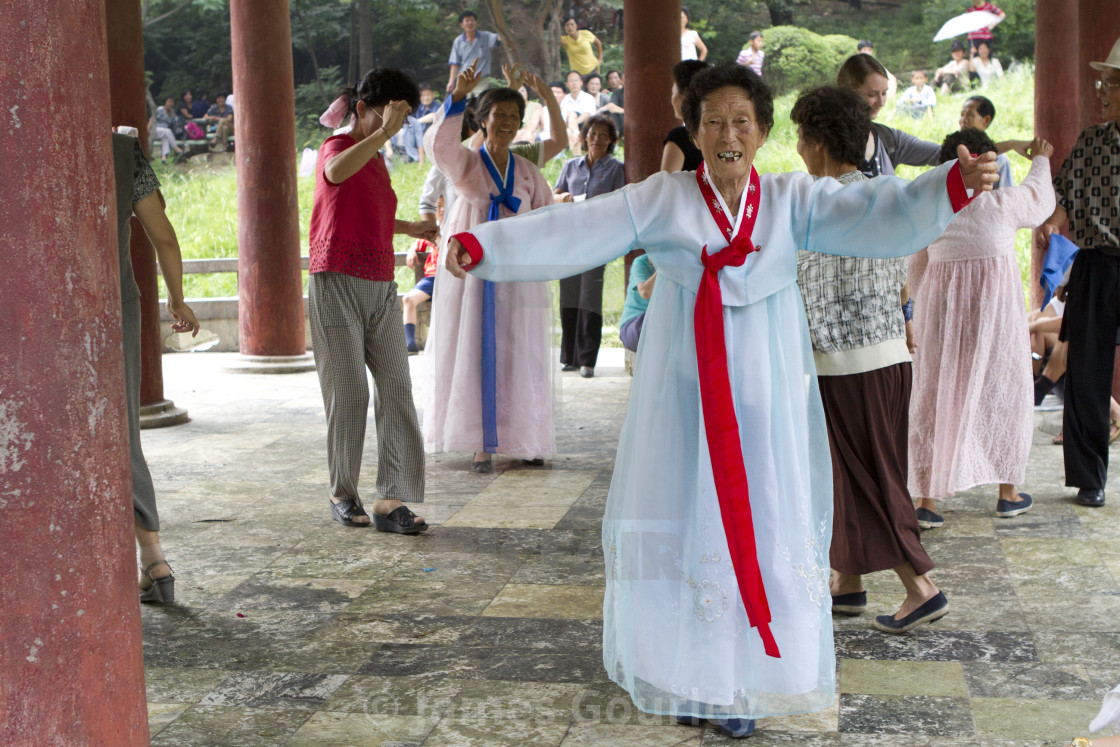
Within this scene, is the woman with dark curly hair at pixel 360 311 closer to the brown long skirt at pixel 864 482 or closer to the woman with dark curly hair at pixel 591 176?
the woman with dark curly hair at pixel 591 176

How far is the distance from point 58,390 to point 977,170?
2.11m

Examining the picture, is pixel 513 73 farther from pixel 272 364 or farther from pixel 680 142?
pixel 272 364

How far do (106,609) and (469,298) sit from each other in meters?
3.84

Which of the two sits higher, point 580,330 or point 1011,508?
point 580,330

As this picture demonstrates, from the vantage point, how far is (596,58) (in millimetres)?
19016

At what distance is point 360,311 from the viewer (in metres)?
5.04

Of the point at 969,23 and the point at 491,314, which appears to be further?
the point at 969,23

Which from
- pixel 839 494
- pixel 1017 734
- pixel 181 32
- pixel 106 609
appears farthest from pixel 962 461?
pixel 181 32

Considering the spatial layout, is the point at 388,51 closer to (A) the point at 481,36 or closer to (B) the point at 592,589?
Result: (A) the point at 481,36

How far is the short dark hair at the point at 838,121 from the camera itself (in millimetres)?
3746

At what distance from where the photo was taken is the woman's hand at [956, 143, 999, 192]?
2.87m

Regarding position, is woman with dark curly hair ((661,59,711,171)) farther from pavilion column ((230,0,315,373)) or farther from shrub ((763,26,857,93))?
shrub ((763,26,857,93))

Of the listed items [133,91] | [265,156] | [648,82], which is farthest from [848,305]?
[265,156]

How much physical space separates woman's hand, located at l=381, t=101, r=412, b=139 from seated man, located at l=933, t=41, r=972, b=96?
18433 mm
